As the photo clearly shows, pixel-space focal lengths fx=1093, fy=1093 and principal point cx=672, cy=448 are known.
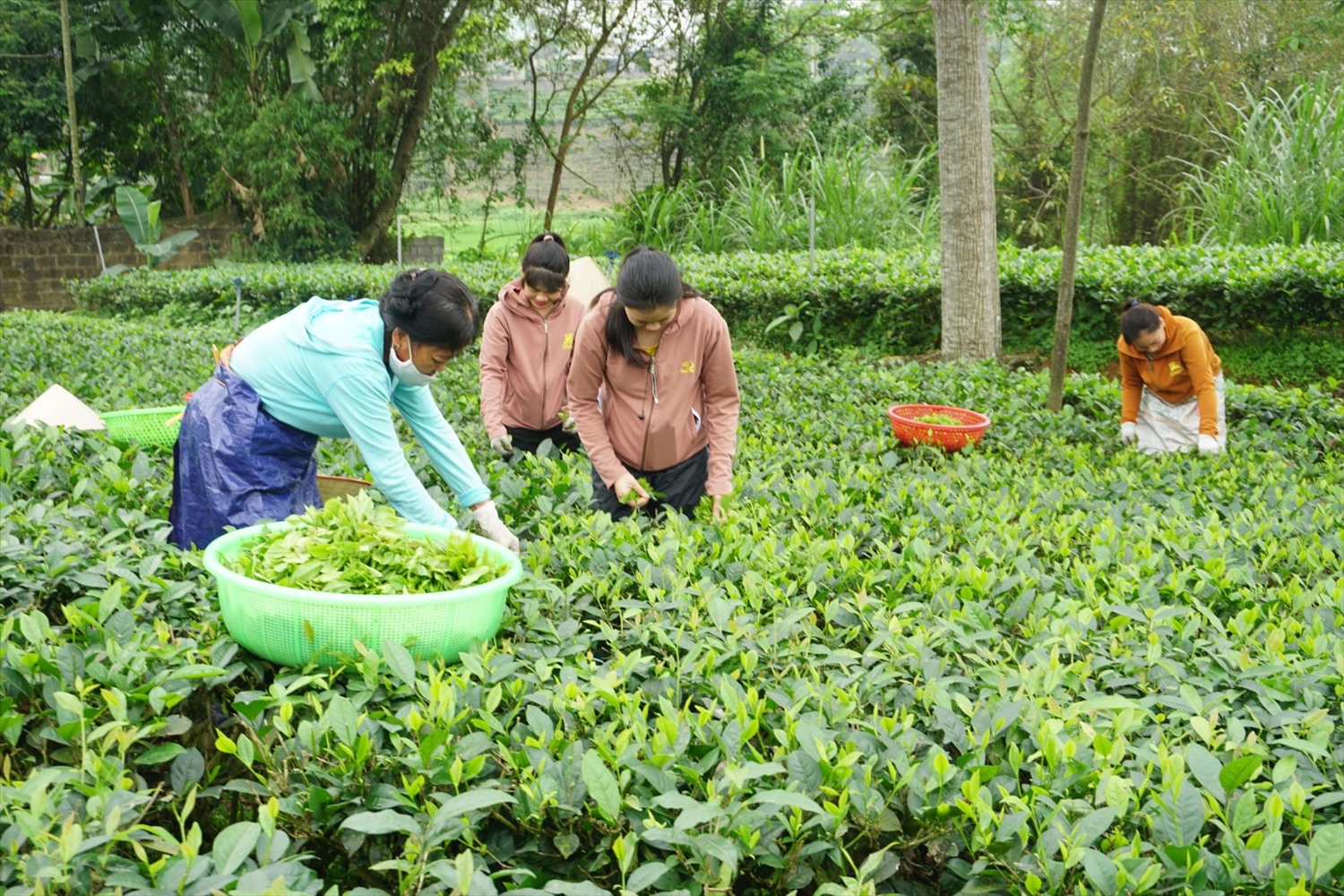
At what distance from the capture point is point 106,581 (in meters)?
2.40

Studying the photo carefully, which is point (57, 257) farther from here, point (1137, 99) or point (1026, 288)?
point (1137, 99)

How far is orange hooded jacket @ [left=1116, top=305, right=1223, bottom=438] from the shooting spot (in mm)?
5562

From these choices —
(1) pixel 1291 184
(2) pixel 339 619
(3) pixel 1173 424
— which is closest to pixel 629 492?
(2) pixel 339 619

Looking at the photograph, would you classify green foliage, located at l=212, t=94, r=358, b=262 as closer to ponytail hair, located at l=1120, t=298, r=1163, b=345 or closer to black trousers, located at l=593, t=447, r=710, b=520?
ponytail hair, located at l=1120, t=298, r=1163, b=345

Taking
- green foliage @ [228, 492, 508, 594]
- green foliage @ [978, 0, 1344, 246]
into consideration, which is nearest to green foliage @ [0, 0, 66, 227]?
green foliage @ [978, 0, 1344, 246]

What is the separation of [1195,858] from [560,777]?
0.95 metres

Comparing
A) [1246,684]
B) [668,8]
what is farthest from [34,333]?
[668,8]

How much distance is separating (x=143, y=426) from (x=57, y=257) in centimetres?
1560

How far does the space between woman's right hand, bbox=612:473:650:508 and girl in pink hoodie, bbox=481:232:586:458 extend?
1.03m

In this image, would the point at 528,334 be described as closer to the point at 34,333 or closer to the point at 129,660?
the point at 129,660

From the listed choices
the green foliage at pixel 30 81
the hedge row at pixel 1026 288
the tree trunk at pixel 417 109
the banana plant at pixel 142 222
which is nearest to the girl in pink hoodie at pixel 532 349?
the hedge row at pixel 1026 288

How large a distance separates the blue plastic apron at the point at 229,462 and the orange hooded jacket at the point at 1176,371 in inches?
174

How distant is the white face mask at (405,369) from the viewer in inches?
110

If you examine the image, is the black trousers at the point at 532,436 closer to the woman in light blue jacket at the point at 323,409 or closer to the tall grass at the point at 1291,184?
the woman in light blue jacket at the point at 323,409
